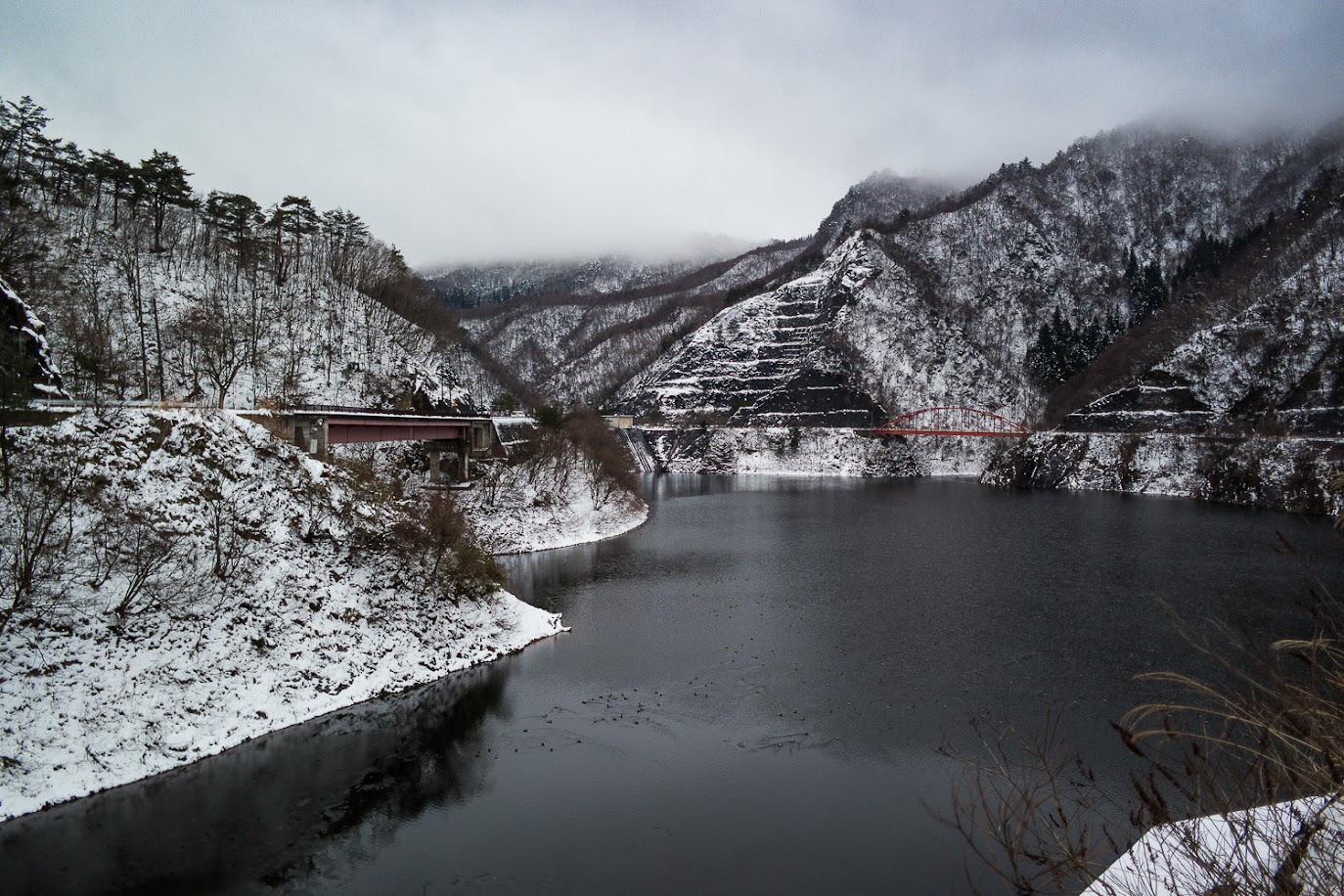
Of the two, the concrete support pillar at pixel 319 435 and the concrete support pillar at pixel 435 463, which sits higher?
the concrete support pillar at pixel 319 435

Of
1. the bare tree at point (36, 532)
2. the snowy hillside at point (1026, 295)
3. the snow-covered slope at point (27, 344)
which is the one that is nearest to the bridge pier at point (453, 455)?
the snow-covered slope at point (27, 344)

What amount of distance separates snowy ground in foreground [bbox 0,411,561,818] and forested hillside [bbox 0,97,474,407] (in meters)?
25.4

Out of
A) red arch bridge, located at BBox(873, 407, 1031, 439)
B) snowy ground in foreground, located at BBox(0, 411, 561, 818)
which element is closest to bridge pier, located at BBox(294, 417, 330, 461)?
snowy ground in foreground, located at BBox(0, 411, 561, 818)

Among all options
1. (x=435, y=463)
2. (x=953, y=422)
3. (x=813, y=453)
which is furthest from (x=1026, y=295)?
(x=435, y=463)

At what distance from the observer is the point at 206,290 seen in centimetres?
6378

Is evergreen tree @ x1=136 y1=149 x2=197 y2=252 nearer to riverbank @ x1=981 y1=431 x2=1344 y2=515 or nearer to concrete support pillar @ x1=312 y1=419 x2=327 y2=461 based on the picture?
concrete support pillar @ x1=312 y1=419 x2=327 y2=461

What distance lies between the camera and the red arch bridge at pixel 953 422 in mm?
145375

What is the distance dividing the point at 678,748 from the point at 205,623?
13.9 meters

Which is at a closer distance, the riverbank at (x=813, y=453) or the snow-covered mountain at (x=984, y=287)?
the riverbank at (x=813, y=453)

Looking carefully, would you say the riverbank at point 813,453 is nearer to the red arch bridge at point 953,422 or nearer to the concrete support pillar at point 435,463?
the red arch bridge at point 953,422

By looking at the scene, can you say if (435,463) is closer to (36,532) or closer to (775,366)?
(36,532)

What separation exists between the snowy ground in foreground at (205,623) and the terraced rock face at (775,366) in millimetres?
121583

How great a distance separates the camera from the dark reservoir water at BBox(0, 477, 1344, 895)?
1402 cm

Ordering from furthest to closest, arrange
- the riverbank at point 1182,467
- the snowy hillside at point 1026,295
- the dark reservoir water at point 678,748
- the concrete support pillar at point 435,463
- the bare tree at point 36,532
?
1. the snowy hillside at point 1026,295
2. the riverbank at point 1182,467
3. the concrete support pillar at point 435,463
4. the bare tree at point 36,532
5. the dark reservoir water at point 678,748
